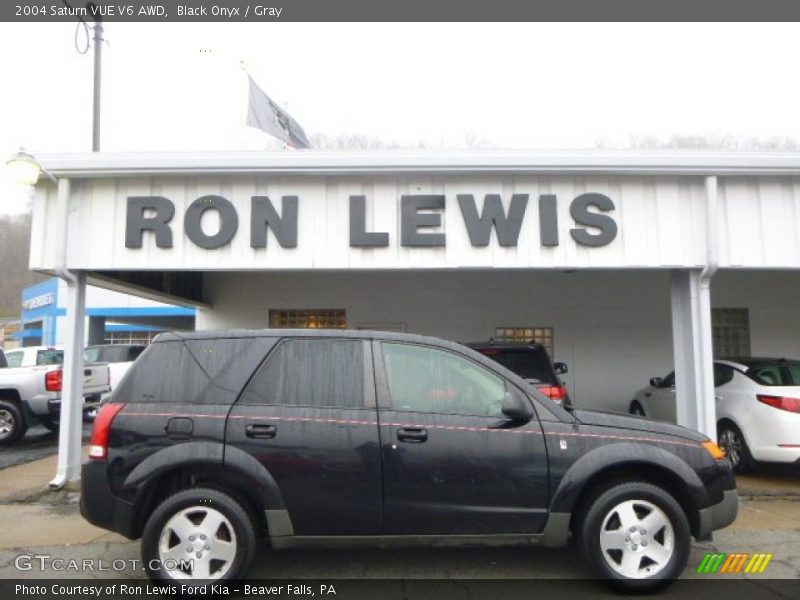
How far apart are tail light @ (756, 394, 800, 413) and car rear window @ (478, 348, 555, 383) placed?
244 centimetres

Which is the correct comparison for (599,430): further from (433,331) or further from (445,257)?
(433,331)

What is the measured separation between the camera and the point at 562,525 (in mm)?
4062

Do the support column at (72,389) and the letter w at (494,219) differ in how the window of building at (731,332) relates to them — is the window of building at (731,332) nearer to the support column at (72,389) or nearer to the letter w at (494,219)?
the letter w at (494,219)

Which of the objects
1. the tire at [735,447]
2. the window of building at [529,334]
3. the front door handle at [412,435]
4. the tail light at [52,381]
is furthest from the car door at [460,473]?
the tail light at [52,381]

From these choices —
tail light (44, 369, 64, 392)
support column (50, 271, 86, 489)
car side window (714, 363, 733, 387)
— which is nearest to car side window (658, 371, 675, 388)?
car side window (714, 363, 733, 387)

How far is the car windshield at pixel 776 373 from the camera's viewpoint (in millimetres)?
7309

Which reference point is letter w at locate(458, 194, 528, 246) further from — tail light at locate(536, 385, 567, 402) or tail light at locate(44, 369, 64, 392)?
tail light at locate(44, 369, 64, 392)

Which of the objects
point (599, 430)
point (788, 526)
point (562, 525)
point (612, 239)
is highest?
point (612, 239)

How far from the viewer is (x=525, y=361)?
7.53 metres

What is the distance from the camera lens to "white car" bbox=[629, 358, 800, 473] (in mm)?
6852

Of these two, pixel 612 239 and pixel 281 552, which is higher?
pixel 612 239

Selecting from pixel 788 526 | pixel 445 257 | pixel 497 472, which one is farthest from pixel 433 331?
pixel 497 472

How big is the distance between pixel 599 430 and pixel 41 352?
1104 cm

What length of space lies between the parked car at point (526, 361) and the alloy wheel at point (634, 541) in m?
3.09
